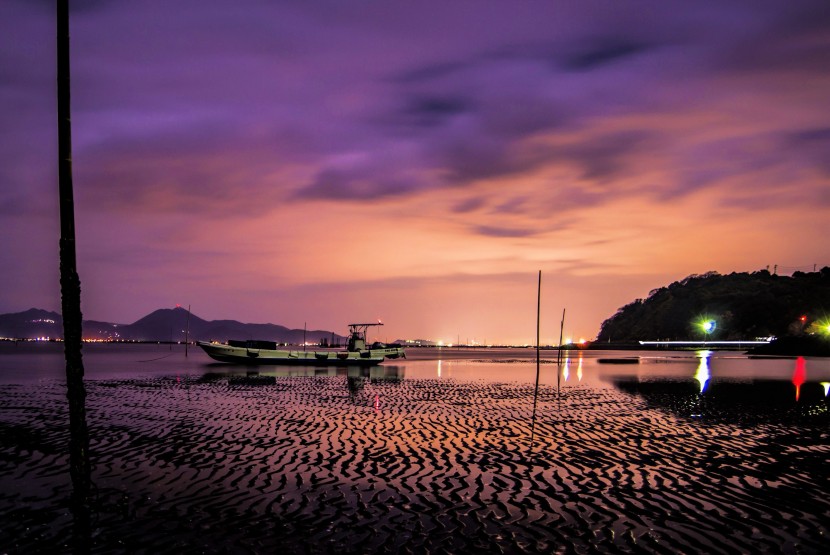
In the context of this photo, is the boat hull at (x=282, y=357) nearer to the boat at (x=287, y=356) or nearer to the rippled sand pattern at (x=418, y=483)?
the boat at (x=287, y=356)

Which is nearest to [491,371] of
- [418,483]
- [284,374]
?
[284,374]

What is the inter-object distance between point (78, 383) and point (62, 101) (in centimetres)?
587

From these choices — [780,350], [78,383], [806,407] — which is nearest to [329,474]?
[78,383]

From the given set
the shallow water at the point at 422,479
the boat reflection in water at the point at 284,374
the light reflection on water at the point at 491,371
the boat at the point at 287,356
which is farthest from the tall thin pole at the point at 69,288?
the boat at the point at 287,356

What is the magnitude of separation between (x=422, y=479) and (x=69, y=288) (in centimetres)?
924

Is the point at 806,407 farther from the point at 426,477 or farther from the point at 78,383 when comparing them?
the point at 78,383

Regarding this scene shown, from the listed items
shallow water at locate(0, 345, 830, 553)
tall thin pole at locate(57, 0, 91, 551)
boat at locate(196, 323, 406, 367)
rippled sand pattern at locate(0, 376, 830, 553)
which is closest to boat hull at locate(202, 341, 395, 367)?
boat at locate(196, 323, 406, 367)

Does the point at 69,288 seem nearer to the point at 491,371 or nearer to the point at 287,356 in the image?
the point at 491,371

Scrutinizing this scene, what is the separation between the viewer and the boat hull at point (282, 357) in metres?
73.1

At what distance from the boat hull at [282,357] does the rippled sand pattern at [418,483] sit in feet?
152

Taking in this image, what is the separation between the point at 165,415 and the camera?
25.6 meters

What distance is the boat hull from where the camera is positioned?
7306 cm

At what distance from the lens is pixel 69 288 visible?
468 inches

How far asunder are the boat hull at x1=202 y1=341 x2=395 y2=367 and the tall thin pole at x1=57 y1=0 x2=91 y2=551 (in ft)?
202
